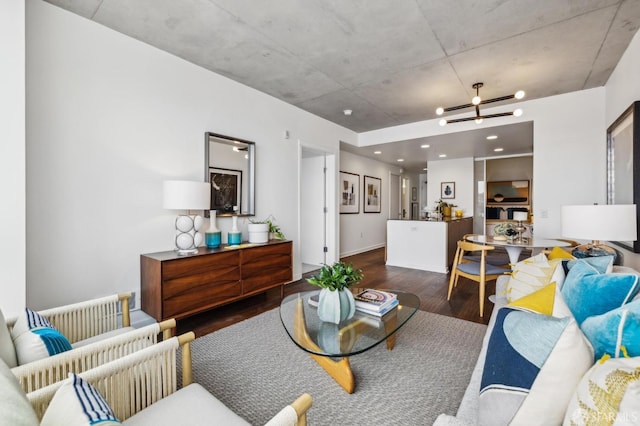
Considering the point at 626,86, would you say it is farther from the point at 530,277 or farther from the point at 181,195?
the point at 181,195

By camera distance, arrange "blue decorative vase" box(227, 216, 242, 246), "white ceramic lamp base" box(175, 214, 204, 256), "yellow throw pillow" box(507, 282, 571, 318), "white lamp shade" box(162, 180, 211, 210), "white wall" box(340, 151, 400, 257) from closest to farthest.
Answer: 1. "yellow throw pillow" box(507, 282, 571, 318)
2. "white lamp shade" box(162, 180, 211, 210)
3. "white ceramic lamp base" box(175, 214, 204, 256)
4. "blue decorative vase" box(227, 216, 242, 246)
5. "white wall" box(340, 151, 400, 257)

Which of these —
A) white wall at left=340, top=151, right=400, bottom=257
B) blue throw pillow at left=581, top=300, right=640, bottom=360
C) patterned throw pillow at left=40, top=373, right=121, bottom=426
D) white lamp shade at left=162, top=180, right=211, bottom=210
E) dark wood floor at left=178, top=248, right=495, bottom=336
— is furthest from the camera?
white wall at left=340, top=151, right=400, bottom=257

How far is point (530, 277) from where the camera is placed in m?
1.89

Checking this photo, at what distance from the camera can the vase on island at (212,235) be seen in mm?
3078

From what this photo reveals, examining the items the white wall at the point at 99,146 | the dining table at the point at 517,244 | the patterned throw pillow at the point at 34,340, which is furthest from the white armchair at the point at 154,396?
the dining table at the point at 517,244

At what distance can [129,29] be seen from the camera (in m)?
2.55

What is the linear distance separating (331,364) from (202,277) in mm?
1443

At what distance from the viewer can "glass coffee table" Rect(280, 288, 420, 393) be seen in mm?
1576

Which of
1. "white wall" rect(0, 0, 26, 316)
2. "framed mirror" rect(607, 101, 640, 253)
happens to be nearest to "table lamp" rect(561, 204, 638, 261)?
"framed mirror" rect(607, 101, 640, 253)

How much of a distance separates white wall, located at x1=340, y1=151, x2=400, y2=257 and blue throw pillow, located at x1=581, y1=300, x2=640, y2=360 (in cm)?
558

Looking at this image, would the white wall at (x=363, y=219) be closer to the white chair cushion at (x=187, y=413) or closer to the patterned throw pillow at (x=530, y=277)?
the patterned throw pillow at (x=530, y=277)

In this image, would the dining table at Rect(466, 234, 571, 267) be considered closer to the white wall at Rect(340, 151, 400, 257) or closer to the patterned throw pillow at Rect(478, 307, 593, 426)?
the patterned throw pillow at Rect(478, 307, 593, 426)

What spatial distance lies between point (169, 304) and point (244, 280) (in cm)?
78

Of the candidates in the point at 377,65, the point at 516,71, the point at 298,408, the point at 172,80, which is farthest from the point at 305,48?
the point at 298,408
